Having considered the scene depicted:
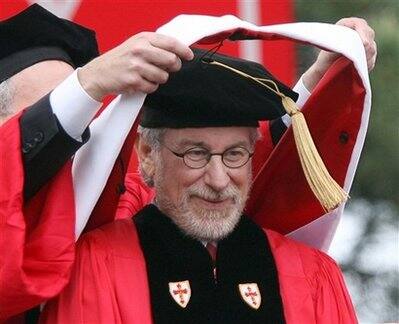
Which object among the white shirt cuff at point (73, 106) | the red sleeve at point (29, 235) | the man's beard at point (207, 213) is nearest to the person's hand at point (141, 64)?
the white shirt cuff at point (73, 106)

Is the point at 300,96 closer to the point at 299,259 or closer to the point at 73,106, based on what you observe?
the point at 299,259

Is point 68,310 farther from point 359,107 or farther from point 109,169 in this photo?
point 359,107

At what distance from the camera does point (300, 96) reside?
515 cm

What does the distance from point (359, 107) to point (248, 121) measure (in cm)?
28

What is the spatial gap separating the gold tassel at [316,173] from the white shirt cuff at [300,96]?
0.23 m

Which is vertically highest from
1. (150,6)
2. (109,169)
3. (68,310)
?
(150,6)

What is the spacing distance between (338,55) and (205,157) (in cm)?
44

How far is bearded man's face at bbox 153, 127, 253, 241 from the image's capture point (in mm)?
4867

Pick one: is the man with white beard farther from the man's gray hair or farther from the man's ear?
the man's gray hair

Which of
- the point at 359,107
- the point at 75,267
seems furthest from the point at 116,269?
the point at 359,107

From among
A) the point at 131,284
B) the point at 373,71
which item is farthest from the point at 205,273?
the point at 373,71

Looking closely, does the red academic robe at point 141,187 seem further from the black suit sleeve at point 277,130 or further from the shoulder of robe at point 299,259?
the shoulder of robe at point 299,259

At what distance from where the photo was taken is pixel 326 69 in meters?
5.11

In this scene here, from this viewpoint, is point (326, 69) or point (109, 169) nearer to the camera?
point (109, 169)
